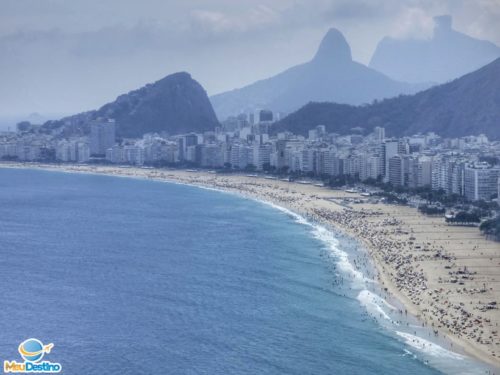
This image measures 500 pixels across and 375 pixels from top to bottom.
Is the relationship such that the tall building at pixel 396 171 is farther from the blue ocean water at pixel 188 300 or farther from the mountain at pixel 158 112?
the mountain at pixel 158 112

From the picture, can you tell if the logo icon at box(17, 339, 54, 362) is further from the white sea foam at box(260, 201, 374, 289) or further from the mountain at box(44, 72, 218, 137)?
the mountain at box(44, 72, 218, 137)

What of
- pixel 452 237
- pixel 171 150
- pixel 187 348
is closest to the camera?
pixel 187 348

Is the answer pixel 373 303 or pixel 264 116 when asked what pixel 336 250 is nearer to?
pixel 373 303

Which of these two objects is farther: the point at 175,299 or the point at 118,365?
the point at 175,299

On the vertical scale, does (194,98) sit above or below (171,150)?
above

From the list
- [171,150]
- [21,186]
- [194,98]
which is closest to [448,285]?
[21,186]

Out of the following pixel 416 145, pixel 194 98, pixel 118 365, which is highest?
pixel 194 98

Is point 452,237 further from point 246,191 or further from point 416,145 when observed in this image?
point 416,145
